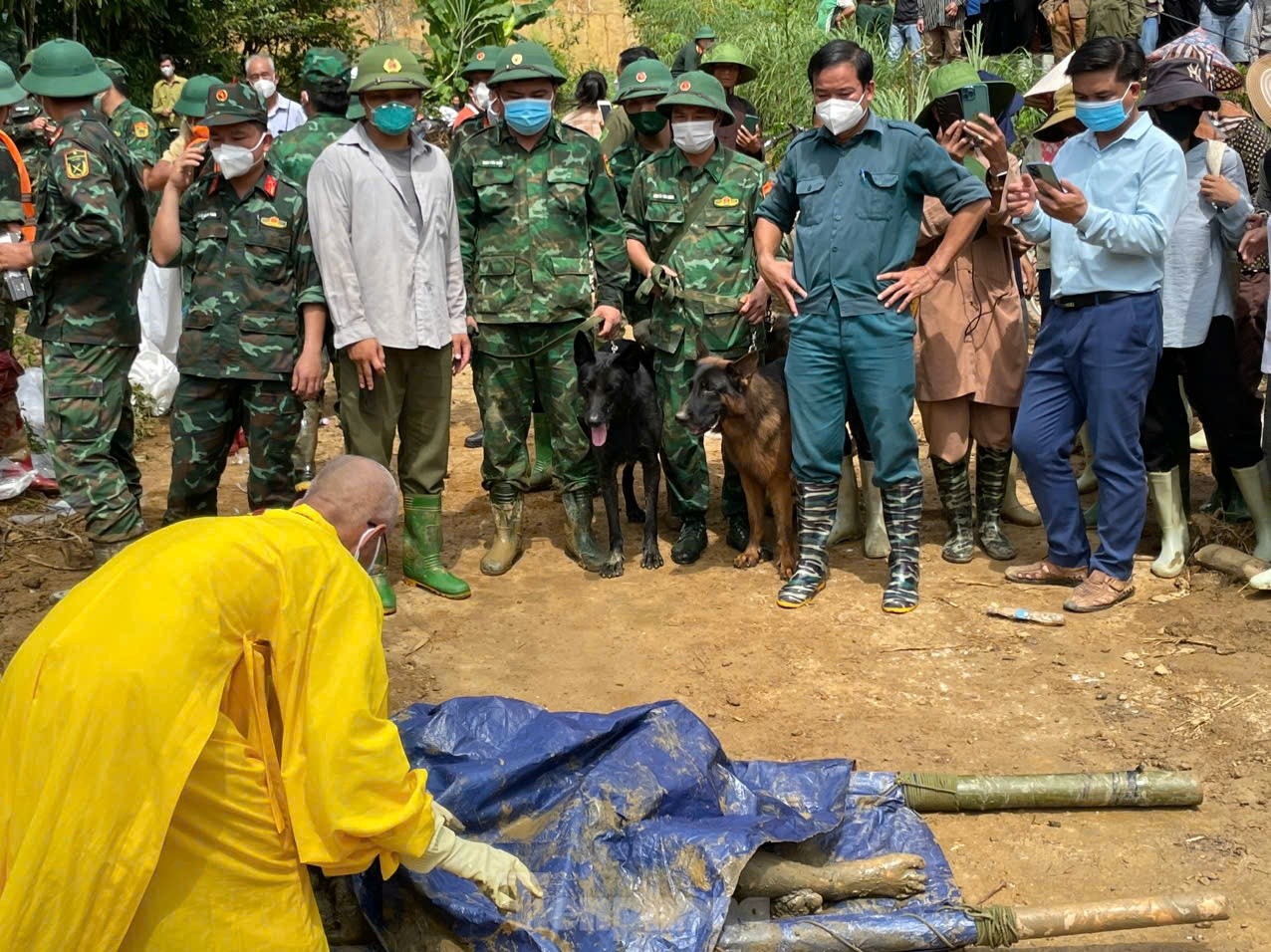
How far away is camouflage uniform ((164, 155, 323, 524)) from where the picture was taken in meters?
6.14

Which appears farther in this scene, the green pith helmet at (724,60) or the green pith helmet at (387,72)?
the green pith helmet at (724,60)

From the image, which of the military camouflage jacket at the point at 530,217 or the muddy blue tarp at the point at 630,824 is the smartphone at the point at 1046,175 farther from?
the muddy blue tarp at the point at 630,824

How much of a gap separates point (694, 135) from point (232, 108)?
2282 millimetres

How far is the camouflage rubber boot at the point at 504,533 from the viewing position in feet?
23.1

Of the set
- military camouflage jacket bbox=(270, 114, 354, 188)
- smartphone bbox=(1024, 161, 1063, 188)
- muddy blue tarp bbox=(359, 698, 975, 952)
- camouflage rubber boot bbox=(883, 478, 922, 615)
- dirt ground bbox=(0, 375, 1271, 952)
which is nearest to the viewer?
muddy blue tarp bbox=(359, 698, 975, 952)

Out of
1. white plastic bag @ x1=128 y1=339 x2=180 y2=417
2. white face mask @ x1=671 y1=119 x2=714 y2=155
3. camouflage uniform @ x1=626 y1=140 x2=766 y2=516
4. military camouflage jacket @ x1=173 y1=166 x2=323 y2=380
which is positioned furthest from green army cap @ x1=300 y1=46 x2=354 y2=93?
white plastic bag @ x1=128 y1=339 x2=180 y2=417

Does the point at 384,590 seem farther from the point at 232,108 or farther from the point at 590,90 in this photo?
the point at 590,90

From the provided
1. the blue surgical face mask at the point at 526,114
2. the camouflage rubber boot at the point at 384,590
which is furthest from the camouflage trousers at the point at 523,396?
the blue surgical face mask at the point at 526,114

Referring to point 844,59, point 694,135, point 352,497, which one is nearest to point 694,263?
point 694,135

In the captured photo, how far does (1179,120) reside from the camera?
6176mm

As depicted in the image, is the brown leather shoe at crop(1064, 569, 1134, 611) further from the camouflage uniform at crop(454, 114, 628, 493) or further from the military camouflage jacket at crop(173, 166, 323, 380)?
the military camouflage jacket at crop(173, 166, 323, 380)

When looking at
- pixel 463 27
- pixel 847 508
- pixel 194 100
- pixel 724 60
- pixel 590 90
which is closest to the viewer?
pixel 847 508

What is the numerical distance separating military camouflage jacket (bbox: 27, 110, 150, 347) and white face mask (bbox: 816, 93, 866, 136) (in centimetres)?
337

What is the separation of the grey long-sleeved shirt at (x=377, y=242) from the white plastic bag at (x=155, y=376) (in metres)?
4.07
